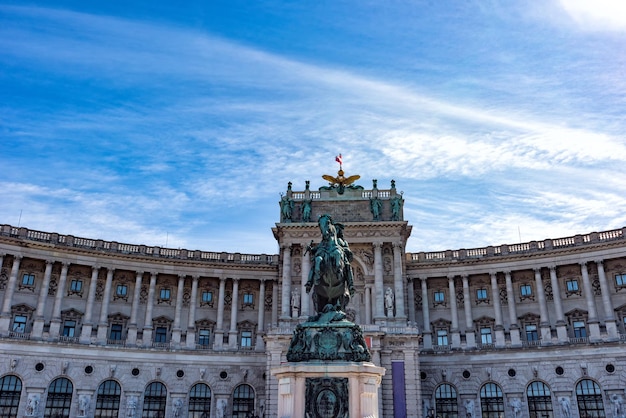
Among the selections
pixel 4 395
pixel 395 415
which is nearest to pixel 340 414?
pixel 395 415

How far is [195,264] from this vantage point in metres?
62.0

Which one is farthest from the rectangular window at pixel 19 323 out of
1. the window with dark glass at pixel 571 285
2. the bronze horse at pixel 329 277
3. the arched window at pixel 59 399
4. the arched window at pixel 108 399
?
the window with dark glass at pixel 571 285

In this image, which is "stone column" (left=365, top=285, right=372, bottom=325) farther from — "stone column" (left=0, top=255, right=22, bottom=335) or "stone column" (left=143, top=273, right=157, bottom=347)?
"stone column" (left=0, top=255, right=22, bottom=335)

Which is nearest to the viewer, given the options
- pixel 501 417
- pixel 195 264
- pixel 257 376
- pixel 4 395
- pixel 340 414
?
pixel 340 414

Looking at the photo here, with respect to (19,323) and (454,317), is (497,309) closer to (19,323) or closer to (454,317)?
(454,317)

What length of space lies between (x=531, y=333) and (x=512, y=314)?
2590 mm

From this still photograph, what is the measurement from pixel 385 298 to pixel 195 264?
21.1 m

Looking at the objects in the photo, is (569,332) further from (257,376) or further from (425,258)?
(257,376)

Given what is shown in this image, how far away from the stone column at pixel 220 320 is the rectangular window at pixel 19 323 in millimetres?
18426

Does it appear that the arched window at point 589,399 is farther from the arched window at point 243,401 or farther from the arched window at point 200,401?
the arched window at point 200,401

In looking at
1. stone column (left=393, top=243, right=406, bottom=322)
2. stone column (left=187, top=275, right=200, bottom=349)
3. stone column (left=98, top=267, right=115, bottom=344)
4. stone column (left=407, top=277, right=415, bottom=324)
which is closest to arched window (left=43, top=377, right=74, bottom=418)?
stone column (left=98, top=267, right=115, bottom=344)

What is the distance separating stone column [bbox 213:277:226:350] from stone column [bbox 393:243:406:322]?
18.8 m

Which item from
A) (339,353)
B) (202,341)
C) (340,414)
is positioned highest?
(202,341)

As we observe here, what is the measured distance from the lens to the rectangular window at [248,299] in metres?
63.6
